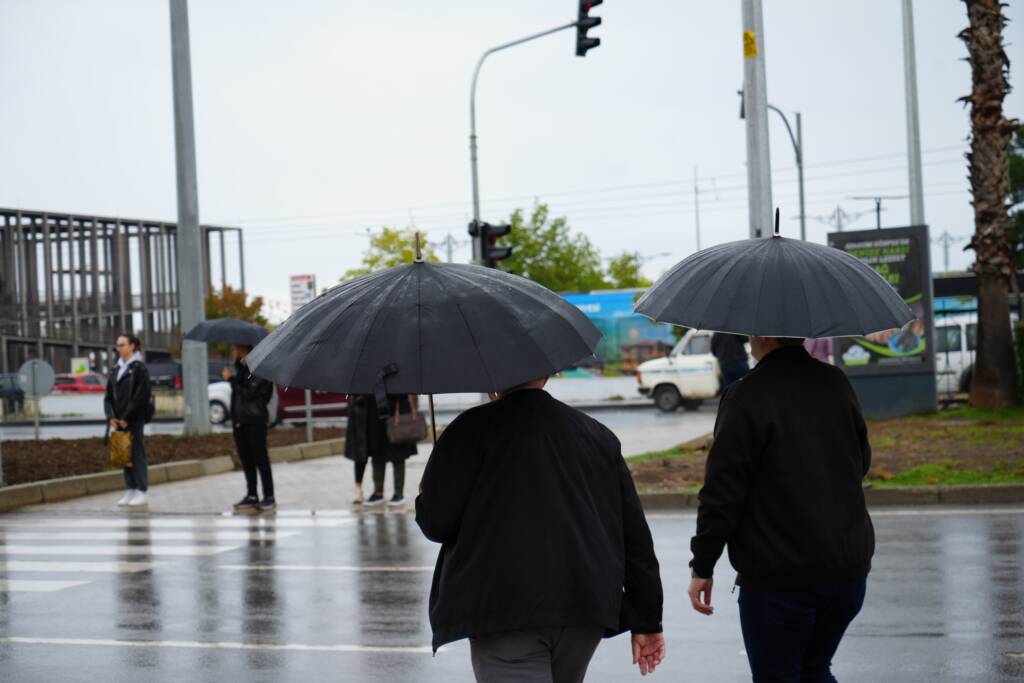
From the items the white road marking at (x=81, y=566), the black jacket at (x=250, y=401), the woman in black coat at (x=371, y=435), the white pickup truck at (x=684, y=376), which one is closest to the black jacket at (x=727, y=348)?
→ the woman in black coat at (x=371, y=435)

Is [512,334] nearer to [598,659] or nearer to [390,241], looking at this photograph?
[598,659]

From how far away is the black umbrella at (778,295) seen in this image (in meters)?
4.00

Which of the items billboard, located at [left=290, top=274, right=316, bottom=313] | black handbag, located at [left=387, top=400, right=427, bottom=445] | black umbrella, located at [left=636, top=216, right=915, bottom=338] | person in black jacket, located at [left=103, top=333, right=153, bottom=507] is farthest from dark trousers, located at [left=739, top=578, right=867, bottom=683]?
billboard, located at [left=290, top=274, right=316, bottom=313]

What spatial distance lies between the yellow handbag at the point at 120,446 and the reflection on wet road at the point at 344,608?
1.68 m

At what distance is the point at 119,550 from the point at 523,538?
847 centimetres

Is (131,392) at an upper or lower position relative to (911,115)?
lower

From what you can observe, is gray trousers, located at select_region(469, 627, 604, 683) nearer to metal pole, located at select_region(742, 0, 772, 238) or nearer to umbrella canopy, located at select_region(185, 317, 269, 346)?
umbrella canopy, located at select_region(185, 317, 269, 346)

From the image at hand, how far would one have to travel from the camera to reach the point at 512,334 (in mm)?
3414

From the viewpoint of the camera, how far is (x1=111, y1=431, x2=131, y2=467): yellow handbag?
13.7m

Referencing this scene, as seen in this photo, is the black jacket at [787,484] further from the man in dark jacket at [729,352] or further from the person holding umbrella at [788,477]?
the man in dark jacket at [729,352]

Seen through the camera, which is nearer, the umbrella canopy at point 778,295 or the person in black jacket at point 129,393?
the umbrella canopy at point 778,295

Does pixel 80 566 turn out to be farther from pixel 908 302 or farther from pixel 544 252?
pixel 544 252

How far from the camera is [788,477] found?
3.92 metres

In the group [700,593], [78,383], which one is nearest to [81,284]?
A: [78,383]
